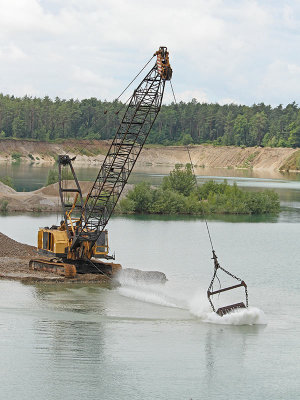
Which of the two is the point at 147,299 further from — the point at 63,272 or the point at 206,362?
the point at 206,362

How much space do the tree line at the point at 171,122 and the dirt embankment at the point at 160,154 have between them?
12.9 feet

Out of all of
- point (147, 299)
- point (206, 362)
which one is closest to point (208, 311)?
point (147, 299)

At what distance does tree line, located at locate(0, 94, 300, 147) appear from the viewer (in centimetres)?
16800

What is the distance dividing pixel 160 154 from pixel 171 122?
62.6ft

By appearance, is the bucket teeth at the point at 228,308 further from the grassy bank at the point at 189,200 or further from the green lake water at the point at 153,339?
the grassy bank at the point at 189,200

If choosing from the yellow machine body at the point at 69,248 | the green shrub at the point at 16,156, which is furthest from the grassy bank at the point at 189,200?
the green shrub at the point at 16,156

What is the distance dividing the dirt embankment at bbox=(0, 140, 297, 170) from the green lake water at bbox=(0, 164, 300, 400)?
118 meters

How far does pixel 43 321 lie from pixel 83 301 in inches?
124

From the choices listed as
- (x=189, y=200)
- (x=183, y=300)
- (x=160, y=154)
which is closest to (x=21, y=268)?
(x=183, y=300)

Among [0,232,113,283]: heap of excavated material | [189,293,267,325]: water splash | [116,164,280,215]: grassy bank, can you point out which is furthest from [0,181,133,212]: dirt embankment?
[189,293,267,325]: water splash

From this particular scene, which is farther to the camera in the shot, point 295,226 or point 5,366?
point 295,226

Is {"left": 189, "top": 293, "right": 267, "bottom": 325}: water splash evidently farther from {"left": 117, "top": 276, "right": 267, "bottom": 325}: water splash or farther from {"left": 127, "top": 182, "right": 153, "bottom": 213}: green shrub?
{"left": 127, "top": 182, "right": 153, "bottom": 213}: green shrub

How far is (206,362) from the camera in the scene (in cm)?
2048

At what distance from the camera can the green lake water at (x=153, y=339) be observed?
18406 mm
